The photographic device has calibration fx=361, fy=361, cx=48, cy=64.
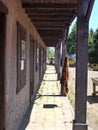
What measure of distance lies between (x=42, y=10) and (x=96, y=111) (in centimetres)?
383

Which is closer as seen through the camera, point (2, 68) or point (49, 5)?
point (2, 68)

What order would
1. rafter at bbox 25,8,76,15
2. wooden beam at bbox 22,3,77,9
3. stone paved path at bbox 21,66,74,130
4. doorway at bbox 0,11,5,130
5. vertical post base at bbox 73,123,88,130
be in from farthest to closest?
rafter at bbox 25,8,76,15 < wooden beam at bbox 22,3,77,9 < stone paved path at bbox 21,66,74,130 < vertical post base at bbox 73,123,88,130 < doorway at bbox 0,11,5,130

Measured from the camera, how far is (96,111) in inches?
450

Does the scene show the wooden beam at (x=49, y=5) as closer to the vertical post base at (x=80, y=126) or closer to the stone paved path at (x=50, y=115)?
the stone paved path at (x=50, y=115)

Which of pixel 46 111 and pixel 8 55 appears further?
pixel 46 111

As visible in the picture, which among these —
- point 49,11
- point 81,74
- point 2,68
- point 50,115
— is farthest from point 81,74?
point 50,115

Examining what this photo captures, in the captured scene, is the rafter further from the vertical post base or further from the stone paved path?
the vertical post base

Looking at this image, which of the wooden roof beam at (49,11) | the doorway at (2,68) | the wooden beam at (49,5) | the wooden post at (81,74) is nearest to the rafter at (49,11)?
the wooden roof beam at (49,11)

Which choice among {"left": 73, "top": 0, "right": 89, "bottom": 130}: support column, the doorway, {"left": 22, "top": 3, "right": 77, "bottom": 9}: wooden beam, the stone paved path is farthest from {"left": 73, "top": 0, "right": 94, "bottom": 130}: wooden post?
{"left": 22, "top": 3, "right": 77, "bottom": 9}: wooden beam

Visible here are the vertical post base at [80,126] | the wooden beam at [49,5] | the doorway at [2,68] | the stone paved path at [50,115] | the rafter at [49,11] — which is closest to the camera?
the doorway at [2,68]

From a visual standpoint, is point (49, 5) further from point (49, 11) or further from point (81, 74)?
point (81, 74)

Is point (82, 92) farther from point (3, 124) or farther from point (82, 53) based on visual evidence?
point (3, 124)

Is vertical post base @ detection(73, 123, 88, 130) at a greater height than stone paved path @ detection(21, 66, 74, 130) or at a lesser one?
greater

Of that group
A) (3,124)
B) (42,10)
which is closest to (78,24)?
(3,124)
